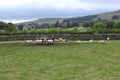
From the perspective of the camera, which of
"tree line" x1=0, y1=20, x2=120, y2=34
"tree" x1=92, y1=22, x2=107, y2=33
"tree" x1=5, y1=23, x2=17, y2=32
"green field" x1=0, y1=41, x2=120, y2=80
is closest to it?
"green field" x1=0, y1=41, x2=120, y2=80

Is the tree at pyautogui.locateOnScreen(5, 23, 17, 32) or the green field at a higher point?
the tree at pyautogui.locateOnScreen(5, 23, 17, 32)

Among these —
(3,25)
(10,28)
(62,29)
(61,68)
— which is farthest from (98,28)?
(61,68)

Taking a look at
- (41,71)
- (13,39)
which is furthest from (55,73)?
(13,39)

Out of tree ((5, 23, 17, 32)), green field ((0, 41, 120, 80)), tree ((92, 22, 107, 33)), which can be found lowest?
green field ((0, 41, 120, 80))

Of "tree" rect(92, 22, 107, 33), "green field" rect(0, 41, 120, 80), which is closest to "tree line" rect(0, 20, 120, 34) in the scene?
"tree" rect(92, 22, 107, 33)

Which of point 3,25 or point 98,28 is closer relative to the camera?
point 98,28

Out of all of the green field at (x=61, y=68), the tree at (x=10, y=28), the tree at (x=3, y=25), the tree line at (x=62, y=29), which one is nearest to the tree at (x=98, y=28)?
the tree line at (x=62, y=29)

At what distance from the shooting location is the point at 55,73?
13.4 metres

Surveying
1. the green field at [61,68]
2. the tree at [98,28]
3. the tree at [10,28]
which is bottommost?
the green field at [61,68]

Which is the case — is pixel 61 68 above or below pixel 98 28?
below

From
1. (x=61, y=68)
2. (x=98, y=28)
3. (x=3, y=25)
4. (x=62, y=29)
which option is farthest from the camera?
(x=3, y=25)

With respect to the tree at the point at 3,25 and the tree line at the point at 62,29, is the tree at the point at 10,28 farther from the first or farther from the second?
the tree at the point at 3,25

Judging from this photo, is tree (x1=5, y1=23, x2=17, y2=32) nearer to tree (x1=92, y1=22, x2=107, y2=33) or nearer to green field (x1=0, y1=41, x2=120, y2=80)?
tree (x1=92, y1=22, x2=107, y2=33)

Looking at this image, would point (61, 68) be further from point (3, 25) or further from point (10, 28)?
point (3, 25)
